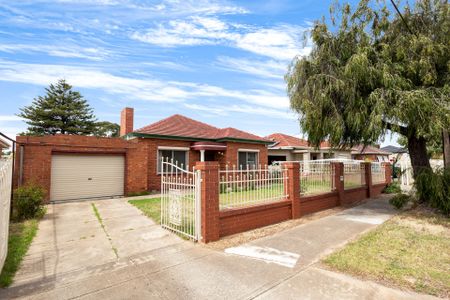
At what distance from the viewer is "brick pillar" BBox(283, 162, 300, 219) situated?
779cm

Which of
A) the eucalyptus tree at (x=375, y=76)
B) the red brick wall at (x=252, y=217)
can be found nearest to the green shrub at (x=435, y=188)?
the eucalyptus tree at (x=375, y=76)

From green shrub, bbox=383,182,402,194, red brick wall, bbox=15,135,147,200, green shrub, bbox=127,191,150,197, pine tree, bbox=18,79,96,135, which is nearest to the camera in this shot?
red brick wall, bbox=15,135,147,200

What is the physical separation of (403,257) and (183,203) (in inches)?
188

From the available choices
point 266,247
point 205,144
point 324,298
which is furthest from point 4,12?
point 205,144

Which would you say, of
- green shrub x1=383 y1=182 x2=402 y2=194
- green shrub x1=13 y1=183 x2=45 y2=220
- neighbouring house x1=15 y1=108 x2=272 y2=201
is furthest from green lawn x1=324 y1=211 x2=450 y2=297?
green shrub x1=13 y1=183 x2=45 y2=220

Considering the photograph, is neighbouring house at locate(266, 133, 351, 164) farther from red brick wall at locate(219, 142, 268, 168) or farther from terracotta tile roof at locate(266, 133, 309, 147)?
red brick wall at locate(219, 142, 268, 168)

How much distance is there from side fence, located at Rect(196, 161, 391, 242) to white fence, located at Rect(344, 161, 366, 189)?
0.04 metres

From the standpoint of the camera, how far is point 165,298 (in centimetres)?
343

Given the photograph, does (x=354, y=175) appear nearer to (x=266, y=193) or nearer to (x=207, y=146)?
(x=266, y=193)

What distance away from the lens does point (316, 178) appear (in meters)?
9.45

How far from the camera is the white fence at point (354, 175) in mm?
11203

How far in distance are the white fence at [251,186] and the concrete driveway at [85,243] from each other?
162cm

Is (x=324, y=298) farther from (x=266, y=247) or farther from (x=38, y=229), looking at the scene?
(x=38, y=229)

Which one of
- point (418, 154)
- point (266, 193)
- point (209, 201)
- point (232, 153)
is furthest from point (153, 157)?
point (418, 154)
